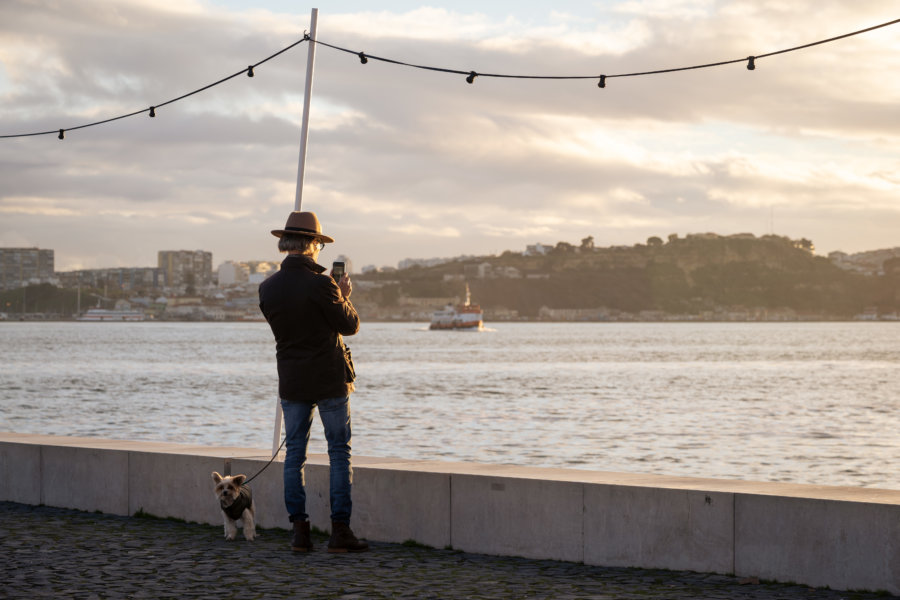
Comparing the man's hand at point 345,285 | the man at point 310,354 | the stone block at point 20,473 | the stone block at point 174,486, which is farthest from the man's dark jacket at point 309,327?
the stone block at point 20,473

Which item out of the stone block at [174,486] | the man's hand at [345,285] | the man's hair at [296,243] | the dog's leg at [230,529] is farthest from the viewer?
the stone block at [174,486]

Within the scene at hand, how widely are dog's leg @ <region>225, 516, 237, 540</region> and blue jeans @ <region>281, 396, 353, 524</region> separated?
1.74ft

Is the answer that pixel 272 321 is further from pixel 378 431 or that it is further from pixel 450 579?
pixel 378 431

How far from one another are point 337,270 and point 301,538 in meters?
1.79

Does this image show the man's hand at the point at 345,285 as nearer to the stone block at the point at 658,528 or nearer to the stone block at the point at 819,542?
the stone block at the point at 658,528

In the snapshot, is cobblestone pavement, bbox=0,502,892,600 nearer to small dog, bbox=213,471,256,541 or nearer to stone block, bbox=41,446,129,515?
small dog, bbox=213,471,256,541

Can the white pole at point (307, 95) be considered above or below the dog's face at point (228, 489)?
above

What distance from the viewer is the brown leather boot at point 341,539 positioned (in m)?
7.20

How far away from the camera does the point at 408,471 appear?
7.64 meters

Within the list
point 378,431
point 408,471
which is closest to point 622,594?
point 408,471

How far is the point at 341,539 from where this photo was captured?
7.20 meters

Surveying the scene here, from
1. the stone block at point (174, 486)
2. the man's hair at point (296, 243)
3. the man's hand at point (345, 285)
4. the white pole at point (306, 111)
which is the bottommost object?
the stone block at point (174, 486)

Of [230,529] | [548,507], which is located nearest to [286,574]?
[230,529]

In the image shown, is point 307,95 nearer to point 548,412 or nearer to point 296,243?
point 296,243
